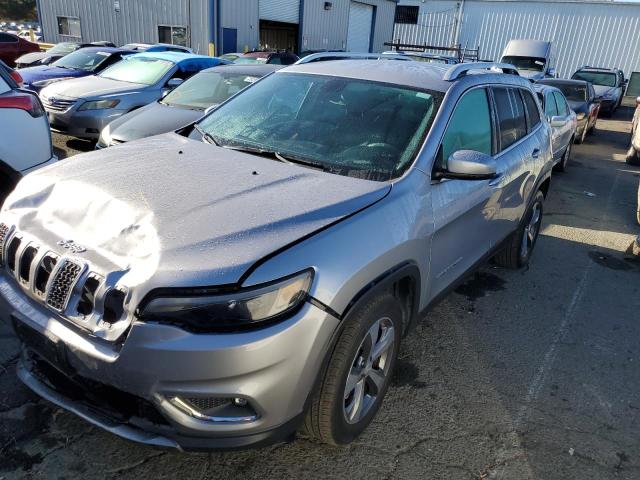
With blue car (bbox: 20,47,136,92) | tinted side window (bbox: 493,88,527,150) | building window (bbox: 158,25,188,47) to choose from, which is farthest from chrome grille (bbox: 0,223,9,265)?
building window (bbox: 158,25,188,47)

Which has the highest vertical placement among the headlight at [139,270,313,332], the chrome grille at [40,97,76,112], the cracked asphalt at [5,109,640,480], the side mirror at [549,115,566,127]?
the headlight at [139,270,313,332]

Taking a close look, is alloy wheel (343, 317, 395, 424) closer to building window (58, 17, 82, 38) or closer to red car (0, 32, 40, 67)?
red car (0, 32, 40, 67)

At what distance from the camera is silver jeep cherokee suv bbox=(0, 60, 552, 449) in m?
1.84

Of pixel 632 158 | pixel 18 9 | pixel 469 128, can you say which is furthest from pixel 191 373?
pixel 18 9

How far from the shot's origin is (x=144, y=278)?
73.5 inches

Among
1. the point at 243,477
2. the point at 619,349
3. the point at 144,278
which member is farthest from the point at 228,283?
the point at 619,349

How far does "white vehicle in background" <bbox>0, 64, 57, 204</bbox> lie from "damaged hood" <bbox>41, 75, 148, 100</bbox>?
10.9ft

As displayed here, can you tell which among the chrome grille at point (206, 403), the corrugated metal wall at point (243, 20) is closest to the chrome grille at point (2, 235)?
the chrome grille at point (206, 403)

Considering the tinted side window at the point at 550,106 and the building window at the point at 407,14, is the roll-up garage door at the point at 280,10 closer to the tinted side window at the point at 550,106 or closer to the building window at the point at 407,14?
the building window at the point at 407,14

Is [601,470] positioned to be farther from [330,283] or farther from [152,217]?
[152,217]

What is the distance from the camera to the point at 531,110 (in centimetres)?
454

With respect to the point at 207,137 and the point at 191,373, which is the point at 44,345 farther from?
the point at 207,137

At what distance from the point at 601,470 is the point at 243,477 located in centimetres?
172

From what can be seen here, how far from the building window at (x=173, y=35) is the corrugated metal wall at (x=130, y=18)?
191 mm
